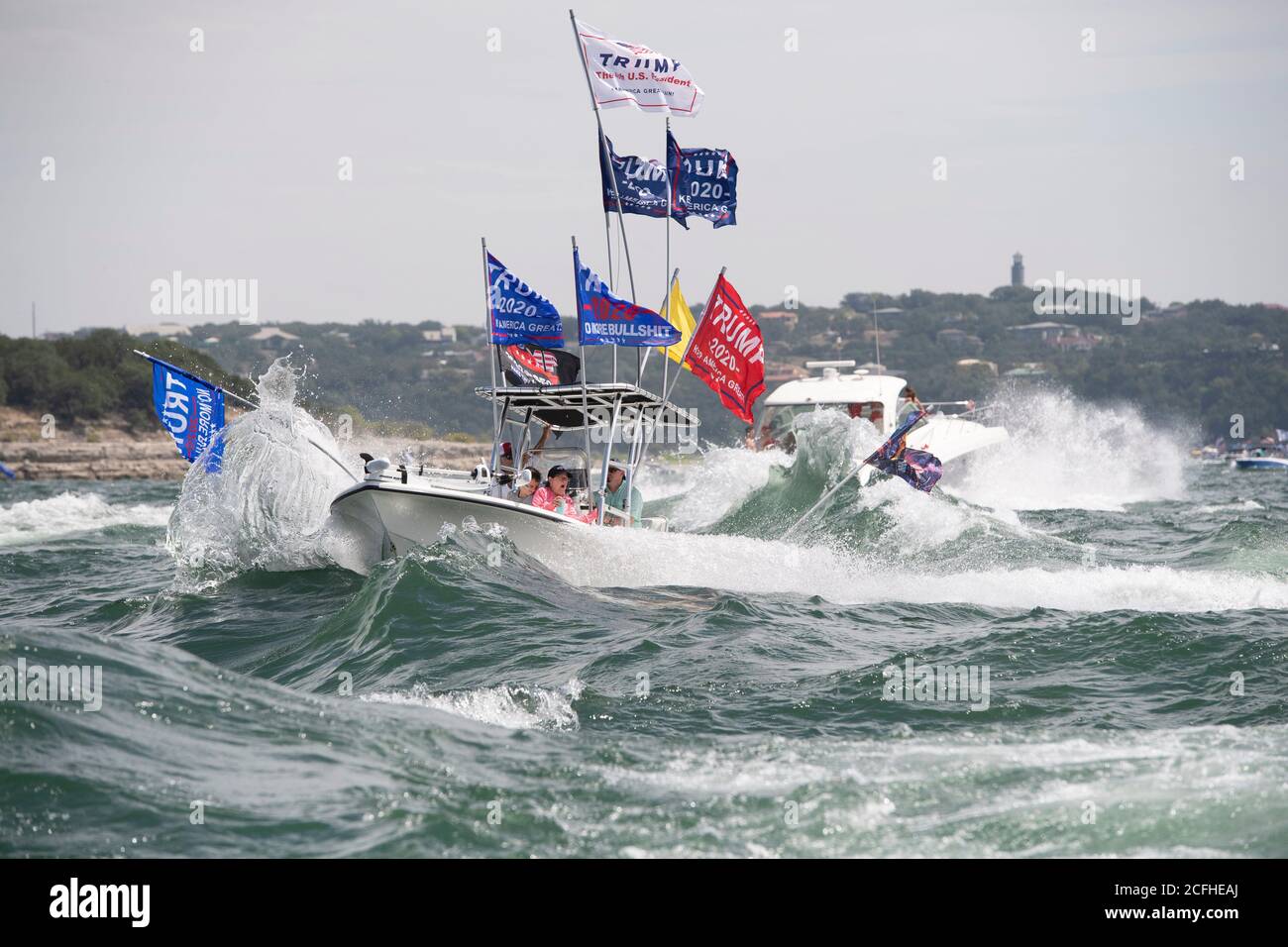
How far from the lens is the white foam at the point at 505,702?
797 centimetres

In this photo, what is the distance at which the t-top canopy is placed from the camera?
15.1 m

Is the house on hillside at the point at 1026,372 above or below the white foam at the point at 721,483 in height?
above

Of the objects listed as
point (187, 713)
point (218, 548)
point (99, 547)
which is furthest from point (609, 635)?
point (99, 547)

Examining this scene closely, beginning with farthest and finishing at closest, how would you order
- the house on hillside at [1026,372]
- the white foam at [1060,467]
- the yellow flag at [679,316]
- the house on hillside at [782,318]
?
1. the house on hillside at [782,318]
2. the house on hillside at [1026,372]
3. the white foam at [1060,467]
4. the yellow flag at [679,316]

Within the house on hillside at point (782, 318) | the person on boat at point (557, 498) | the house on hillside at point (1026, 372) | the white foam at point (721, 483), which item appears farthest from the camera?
the house on hillside at point (782, 318)

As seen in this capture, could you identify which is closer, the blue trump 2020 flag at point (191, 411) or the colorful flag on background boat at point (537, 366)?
the colorful flag on background boat at point (537, 366)

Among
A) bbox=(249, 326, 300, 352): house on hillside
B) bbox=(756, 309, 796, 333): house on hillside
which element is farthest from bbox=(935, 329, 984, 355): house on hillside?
bbox=(249, 326, 300, 352): house on hillside

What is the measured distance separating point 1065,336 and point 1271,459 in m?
67.1

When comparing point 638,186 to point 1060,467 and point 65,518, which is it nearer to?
point 65,518

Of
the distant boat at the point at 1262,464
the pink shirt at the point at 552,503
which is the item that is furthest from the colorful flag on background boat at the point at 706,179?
the distant boat at the point at 1262,464

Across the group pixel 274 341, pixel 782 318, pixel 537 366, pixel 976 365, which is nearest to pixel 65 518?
pixel 537 366

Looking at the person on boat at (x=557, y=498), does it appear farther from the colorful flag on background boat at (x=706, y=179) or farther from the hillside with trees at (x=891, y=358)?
the hillside with trees at (x=891, y=358)

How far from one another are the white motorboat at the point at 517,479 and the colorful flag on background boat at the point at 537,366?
241mm

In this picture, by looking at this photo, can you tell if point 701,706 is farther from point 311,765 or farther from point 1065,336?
point 1065,336
